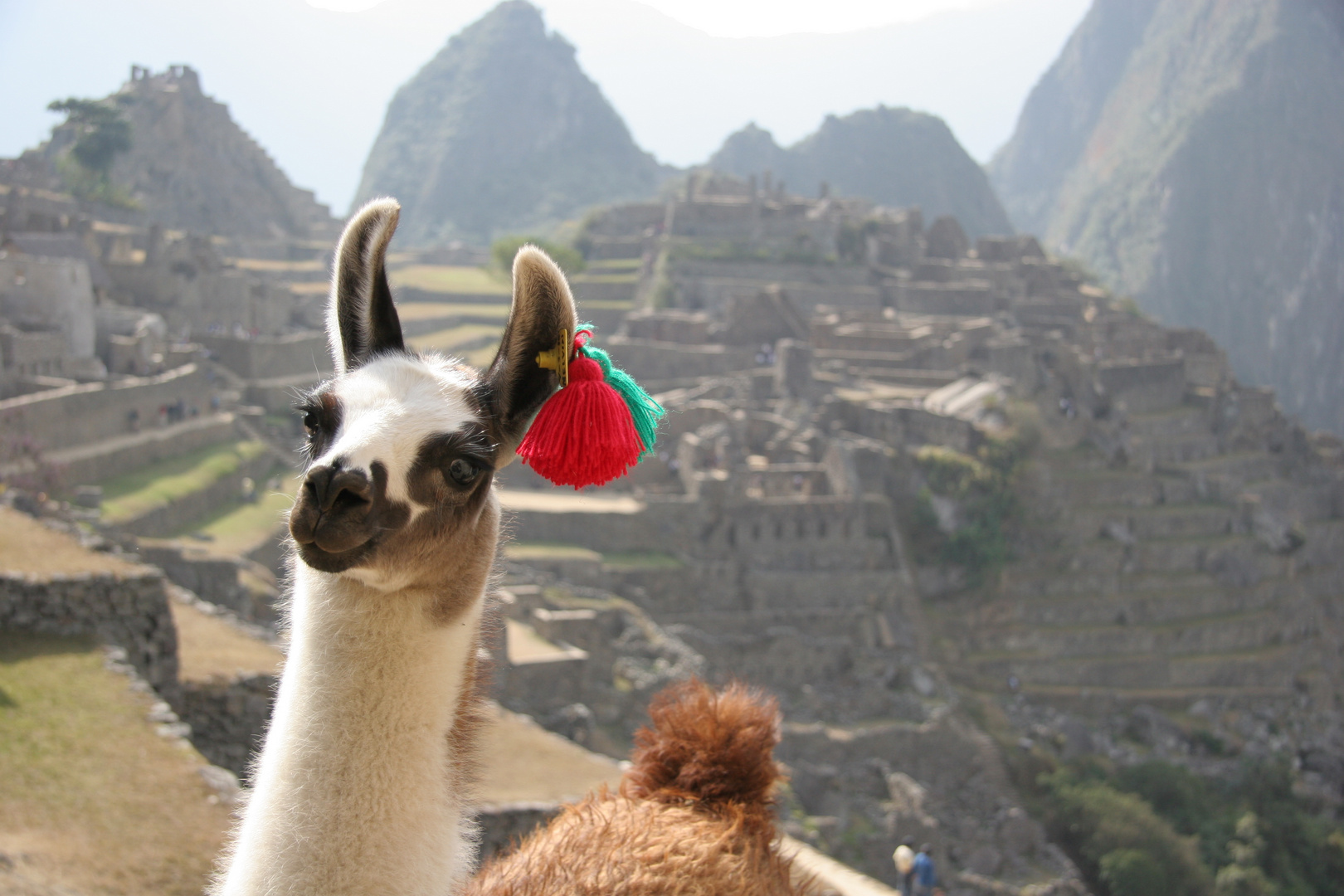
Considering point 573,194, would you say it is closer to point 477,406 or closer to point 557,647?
point 557,647

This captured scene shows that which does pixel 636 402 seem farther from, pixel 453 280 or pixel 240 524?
pixel 453 280

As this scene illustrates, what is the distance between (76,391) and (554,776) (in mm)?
11534

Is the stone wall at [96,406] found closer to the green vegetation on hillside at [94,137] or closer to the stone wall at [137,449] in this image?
the stone wall at [137,449]

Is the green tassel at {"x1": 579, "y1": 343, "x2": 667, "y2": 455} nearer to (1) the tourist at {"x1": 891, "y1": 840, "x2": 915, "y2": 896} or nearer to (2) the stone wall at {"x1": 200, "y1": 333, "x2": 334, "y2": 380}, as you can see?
(1) the tourist at {"x1": 891, "y1": 840, "x2": 915, "y2": 896}

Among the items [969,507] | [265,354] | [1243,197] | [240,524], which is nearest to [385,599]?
[240,524]

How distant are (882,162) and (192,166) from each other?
5729cm

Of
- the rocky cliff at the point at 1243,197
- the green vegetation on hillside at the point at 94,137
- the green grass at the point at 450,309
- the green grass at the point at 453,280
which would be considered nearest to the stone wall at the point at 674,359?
the green grass at the point at 450,309

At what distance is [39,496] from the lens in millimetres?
13078

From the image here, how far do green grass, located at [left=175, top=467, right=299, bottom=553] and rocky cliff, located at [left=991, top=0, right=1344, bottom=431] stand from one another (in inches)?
2182

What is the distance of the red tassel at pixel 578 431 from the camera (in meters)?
2.40

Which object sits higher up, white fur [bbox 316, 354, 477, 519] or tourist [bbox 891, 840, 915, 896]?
white fur [bbox 316, 354, 477, 519]

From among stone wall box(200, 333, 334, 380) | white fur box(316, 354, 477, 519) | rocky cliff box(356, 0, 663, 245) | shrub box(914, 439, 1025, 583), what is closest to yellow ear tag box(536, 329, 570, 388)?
white fur box(316, 354, 477, 519)

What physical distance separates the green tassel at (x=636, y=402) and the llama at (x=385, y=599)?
0.22 meters

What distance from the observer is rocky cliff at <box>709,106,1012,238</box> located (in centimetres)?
8706
